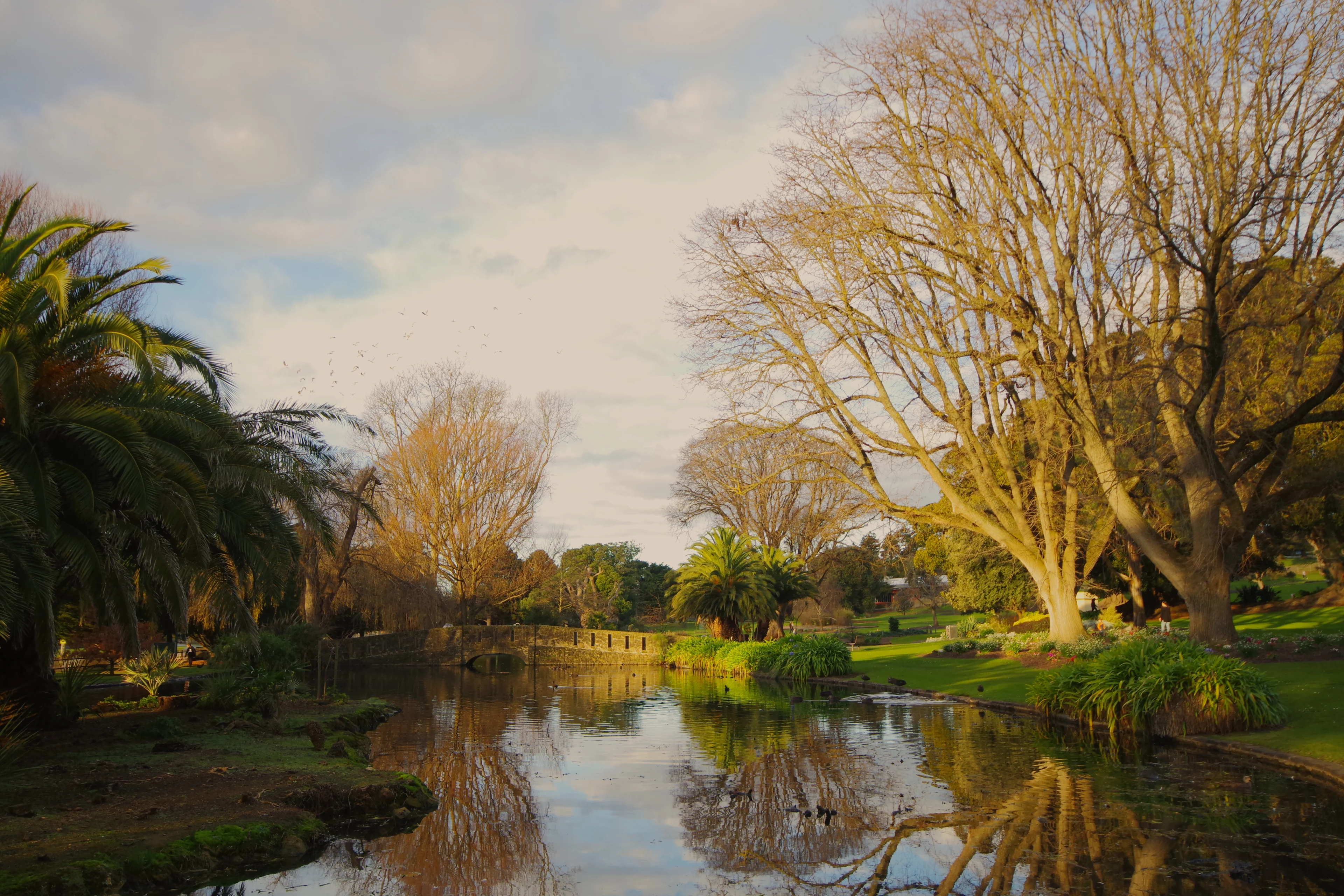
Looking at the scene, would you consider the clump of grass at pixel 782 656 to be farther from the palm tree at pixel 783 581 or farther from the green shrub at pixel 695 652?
the palm tree at pixel 783 581

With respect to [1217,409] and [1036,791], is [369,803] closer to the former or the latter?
[1036,791]

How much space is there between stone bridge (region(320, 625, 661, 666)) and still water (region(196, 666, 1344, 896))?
2892cm

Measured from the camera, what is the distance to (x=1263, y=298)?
870 inches

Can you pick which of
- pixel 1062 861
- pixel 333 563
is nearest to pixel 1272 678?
pixel 1062 861

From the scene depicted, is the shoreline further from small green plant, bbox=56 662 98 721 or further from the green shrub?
small green plant, bbox=56 662 98 721

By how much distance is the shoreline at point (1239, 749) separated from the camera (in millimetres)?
11758

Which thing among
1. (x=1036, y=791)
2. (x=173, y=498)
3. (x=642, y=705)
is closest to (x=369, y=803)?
(x=173, y=498)

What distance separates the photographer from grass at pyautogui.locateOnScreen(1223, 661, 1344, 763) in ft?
42.4

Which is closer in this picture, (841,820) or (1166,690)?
(841,820)

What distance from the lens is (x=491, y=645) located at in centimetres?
4894

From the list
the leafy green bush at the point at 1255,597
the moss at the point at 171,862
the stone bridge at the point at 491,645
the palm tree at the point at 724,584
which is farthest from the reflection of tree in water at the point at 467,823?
the leafy green bush at the point at 1255,597

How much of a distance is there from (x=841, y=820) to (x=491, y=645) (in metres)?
40.1

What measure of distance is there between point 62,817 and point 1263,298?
24.8 meters

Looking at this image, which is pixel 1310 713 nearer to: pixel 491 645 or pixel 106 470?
pixel 106 470
